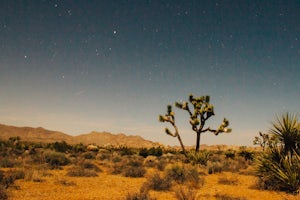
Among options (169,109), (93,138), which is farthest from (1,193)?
(93,138)

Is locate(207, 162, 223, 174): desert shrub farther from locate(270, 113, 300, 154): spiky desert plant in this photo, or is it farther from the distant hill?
the distant hill

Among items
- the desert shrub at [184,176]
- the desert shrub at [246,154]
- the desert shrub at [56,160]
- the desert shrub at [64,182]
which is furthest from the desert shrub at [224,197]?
the desert shrub at [246,154]

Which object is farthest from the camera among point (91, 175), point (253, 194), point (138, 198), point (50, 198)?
point (91, 175)

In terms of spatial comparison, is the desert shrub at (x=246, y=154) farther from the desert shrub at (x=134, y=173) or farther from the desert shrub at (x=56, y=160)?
the desert shrub at (x=56, y=160)

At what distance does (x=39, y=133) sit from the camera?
132 m

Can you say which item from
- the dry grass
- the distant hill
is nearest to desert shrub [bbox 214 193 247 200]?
the dry grass

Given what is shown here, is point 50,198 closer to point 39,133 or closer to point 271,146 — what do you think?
point 271,146

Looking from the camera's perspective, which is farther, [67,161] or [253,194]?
[67,161]

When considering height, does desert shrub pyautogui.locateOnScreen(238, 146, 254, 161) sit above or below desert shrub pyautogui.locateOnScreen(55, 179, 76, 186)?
above

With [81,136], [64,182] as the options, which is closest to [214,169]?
[64,182]

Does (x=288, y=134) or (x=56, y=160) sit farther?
(x=56, y=160)

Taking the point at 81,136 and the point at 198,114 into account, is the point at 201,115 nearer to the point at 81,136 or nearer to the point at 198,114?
the point at 198,114

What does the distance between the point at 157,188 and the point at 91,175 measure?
4.87 meters

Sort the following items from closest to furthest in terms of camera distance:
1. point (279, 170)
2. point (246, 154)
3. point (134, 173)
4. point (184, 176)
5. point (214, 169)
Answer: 1. point (279, 170)
2. point (184, 176)
3. point (134, 173)
4. point (214, 169)
5. point (246, 154)
